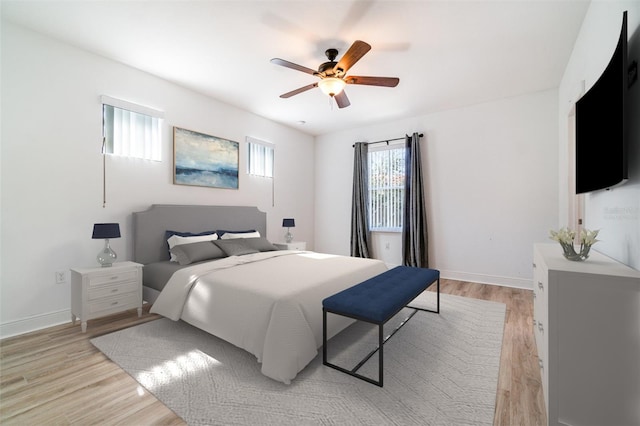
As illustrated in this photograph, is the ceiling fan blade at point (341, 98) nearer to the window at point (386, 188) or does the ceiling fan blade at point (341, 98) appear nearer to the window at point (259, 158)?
the window at point (259, 158)

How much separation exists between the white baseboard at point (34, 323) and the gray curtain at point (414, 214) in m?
4.62

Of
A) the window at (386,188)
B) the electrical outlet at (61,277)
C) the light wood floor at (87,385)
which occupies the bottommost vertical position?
the light wood floor at (87,385)

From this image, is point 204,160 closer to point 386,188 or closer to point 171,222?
point 171,222

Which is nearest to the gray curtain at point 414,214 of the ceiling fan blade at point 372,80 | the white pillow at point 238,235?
the ceiling fan blade at point 372,80

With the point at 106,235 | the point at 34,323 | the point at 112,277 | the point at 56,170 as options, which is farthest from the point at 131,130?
the point at 34,323

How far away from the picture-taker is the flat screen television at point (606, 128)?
1413mm

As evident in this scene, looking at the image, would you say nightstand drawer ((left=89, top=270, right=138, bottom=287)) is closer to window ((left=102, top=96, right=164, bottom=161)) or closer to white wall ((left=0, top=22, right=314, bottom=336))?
white wall ((left=0, top=22, right=314, bottom=336))

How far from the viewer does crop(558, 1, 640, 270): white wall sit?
146cm

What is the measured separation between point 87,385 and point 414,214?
4.49m

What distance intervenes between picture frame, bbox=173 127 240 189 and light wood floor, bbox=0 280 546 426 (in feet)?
6.73

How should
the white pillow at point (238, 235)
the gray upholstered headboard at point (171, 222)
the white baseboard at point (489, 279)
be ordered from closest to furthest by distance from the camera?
the gray upholstered headboard at point (171, 222) → the white pillow at point (238, 235) → the white baseboard at point (489, 279)

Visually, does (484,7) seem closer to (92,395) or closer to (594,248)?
(594,248)

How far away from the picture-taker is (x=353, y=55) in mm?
2359

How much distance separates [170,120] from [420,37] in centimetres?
319
